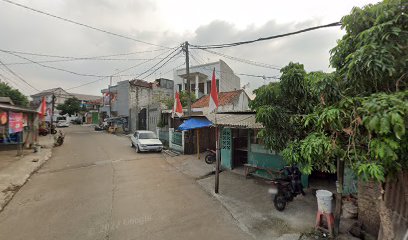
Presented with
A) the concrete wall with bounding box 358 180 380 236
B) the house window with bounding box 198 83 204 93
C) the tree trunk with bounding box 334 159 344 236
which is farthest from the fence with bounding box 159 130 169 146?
the concrete wall with bounding box 358 180 380 236

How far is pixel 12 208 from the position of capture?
6.80 meters

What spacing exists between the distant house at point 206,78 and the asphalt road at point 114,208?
1657 cm

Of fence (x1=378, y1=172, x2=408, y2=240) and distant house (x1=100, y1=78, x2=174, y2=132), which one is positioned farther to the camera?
distant house (x1=100, y1=78, x2=174, y2=132)

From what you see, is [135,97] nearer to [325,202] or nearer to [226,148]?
[226,148]

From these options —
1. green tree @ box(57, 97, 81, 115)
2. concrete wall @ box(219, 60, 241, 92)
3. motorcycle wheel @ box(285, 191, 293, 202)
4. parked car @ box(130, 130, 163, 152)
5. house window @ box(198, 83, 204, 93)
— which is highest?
concrete wall @ box(219, 60, 241, 92)

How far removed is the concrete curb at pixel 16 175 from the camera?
7732 mm

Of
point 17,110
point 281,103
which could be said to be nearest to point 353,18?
point 281,103

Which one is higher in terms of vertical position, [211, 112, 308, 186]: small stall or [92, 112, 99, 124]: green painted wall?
[92, 112, 99, 124]: green painted wall

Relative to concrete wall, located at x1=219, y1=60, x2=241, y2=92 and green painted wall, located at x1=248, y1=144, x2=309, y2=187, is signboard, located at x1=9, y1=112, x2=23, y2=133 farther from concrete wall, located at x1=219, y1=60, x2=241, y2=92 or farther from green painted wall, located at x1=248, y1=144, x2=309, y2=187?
concrete wall, located at x1=219, y1=60, x2=241, y2=92

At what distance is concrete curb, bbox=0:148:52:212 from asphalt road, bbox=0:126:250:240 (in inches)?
9.5

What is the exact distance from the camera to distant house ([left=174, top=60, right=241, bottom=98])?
25.7 meters

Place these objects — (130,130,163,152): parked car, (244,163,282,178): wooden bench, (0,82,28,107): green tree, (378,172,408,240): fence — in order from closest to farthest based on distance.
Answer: (378,172,408,240): fence → (244,163,282,178): wooden bench → (130,130,163,152): parked car → (0,82,28,107): green tree

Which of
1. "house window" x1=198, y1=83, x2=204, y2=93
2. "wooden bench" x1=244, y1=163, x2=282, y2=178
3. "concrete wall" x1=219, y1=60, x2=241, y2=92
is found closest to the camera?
"wooden bench" x1=244, y1=163, x2=282, y2=178

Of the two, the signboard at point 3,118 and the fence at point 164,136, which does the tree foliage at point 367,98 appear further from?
the fence at point 164,136
